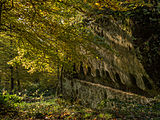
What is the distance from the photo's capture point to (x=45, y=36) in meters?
3.71

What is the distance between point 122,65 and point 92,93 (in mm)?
2155

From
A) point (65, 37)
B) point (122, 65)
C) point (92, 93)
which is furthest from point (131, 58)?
point (65, 37)

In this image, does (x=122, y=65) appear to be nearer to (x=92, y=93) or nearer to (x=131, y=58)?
(x=131, y=58)

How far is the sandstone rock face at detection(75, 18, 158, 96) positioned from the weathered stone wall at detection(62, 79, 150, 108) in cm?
33

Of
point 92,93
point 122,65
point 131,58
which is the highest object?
point 131,58

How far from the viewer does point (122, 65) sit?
5.76m

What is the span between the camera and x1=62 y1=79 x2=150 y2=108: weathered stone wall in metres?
5.50

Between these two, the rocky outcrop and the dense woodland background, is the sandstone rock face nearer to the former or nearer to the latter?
the rocky outcrop

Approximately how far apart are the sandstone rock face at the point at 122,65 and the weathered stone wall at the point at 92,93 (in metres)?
0.33

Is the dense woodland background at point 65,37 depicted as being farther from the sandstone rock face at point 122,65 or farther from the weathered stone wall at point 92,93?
the weathered stone wall at point 92,93

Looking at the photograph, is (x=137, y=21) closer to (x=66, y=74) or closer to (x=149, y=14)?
(x=149, y=14)

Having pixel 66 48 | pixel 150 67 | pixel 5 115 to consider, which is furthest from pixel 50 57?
pixel 150 67

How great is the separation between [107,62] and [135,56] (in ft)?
4.21

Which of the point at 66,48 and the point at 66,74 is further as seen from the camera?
the point at 66,74
